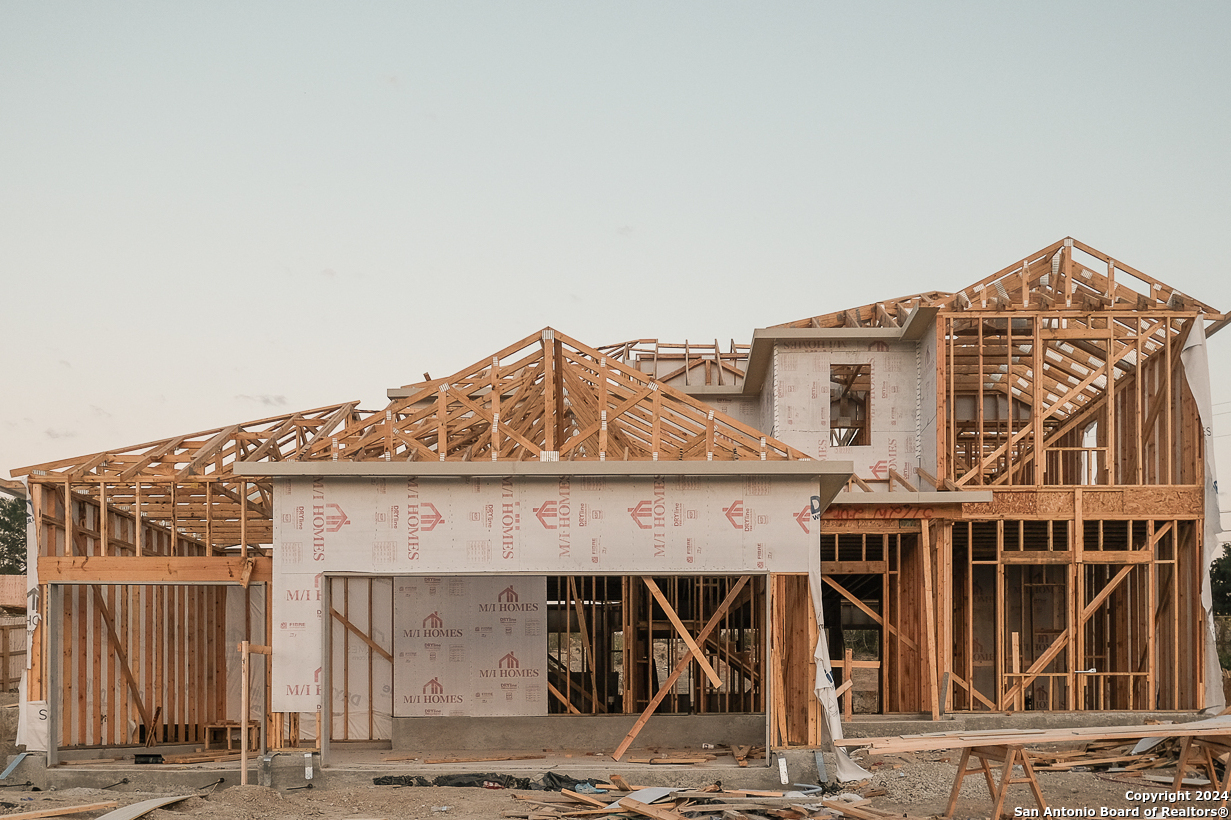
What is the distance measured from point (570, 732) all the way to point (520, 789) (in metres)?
3.93

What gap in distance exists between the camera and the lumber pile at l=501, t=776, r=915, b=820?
40.7 feet

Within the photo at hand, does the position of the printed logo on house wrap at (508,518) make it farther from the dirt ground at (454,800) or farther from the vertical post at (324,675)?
the dirt ground at (454,800)

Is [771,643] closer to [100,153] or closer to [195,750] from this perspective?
[195,750]

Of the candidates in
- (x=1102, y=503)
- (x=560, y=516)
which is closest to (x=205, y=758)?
(x=560, y=516)

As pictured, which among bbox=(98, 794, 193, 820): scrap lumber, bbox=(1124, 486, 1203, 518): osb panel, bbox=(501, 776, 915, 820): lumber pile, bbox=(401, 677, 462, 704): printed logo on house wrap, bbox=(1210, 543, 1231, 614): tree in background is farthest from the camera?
bbox=(1210, 543, 1231, 614): tree in background

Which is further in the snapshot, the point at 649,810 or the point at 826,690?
the point at 826,690

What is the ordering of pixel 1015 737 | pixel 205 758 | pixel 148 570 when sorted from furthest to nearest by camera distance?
pixel 205 758, pixel 148 570, pixel 1015 737

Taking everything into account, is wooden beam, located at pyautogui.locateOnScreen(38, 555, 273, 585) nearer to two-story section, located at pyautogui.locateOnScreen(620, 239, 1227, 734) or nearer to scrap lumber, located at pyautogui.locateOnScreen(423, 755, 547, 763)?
scrap lumber, located at pyautogui.locateOnScreen(423, 755, 547, 763)

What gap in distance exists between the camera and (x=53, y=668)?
16.1 metres

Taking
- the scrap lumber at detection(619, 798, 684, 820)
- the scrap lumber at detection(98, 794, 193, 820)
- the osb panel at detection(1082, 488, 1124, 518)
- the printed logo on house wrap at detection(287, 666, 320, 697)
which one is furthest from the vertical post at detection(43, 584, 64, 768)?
the osb panel at detection(1082, 488, 1124, 518)

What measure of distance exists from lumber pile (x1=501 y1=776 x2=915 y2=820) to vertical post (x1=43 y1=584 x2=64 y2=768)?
7230mm

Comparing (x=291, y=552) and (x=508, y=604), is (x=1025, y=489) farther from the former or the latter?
(x=291, y=552)

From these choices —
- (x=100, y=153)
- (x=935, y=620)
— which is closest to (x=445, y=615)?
(x=935, y=620)

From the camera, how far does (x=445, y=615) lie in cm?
1870
